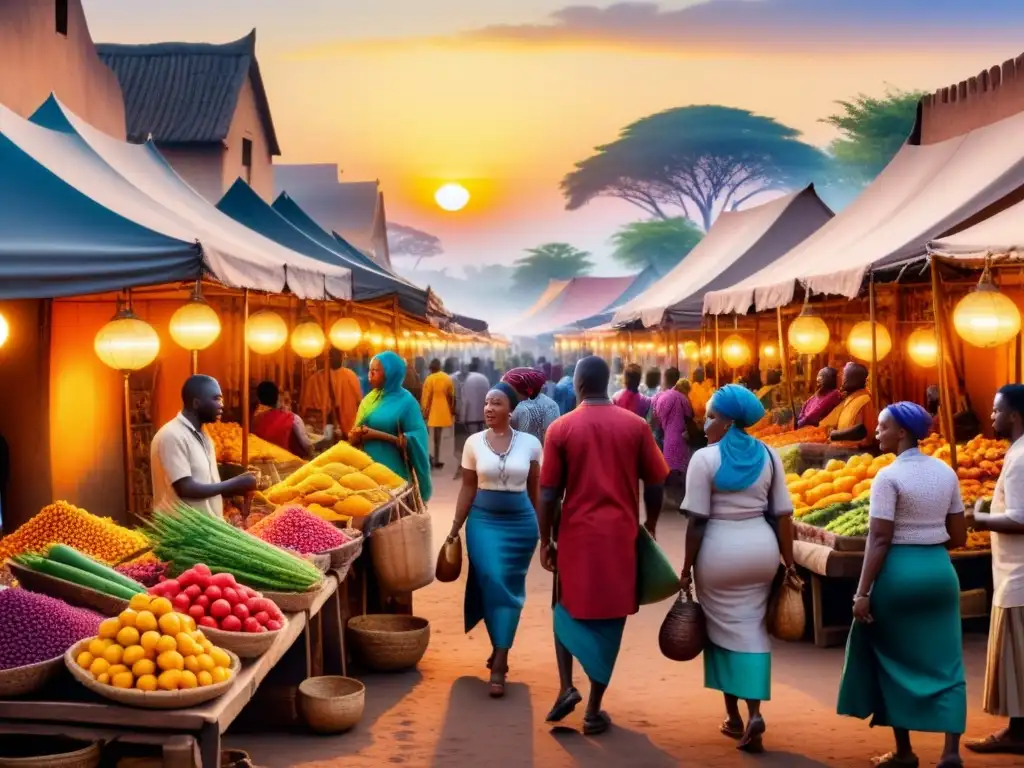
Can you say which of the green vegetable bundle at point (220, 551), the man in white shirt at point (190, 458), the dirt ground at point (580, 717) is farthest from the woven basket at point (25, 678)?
the man in white shirt at point (190, 458)

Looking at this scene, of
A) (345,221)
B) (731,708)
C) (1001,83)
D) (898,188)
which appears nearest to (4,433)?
(731,708)

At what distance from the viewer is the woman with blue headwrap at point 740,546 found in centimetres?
543

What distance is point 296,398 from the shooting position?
1692cm

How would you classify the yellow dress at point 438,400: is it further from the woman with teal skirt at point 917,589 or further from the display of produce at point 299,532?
the woman with teal skirt at point 917,589

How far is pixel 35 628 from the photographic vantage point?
13.4 ft

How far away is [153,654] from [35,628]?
484mm

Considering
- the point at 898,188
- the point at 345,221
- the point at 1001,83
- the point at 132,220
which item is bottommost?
the point at 132,220

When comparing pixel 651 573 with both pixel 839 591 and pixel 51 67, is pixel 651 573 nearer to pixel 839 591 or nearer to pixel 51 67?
pixel 839 591

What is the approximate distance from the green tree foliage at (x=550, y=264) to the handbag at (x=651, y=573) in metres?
78.9

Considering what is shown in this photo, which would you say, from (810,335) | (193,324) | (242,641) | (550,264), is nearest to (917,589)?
(242,641)

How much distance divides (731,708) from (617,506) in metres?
1.21

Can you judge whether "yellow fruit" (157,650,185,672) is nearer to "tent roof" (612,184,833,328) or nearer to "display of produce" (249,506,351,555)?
"display of produce" (249,506,351,555)

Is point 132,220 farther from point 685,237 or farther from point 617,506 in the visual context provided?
point 685,237

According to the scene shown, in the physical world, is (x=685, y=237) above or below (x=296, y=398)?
above
